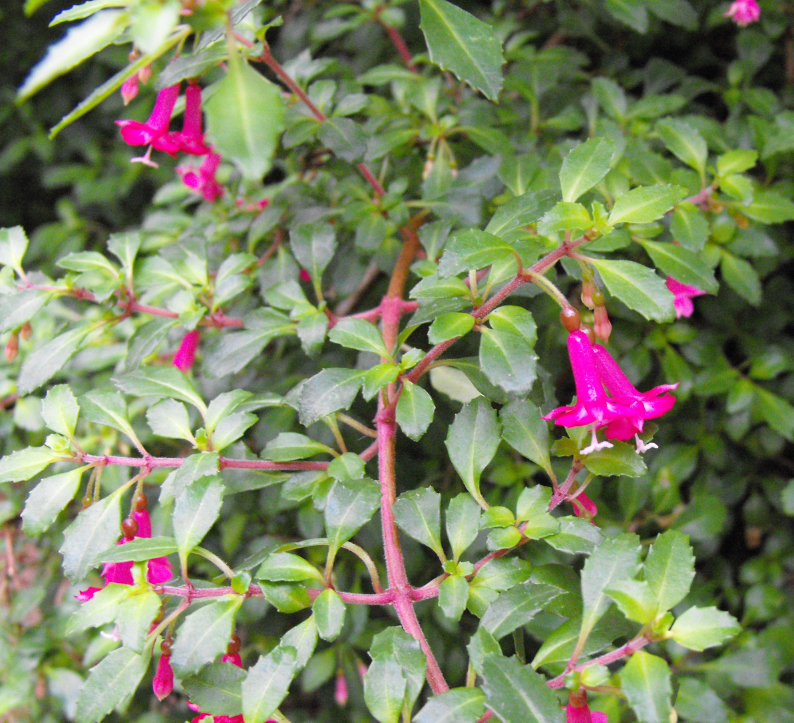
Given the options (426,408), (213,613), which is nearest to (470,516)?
(426,408)

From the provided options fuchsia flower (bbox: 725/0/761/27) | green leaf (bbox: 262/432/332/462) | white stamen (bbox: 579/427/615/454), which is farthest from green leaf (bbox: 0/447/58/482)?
fuchsia flower (bbox: 725/0/761/27)

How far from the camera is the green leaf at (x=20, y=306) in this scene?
851mm

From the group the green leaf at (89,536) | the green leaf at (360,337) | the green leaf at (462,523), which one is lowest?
the green leaf at (462,523)

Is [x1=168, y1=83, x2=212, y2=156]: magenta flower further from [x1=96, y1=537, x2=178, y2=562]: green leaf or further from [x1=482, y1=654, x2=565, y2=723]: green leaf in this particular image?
[x1=482, y1=654, x2=565, y2=723]: green leaf

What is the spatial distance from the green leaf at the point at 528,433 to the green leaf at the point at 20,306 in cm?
58

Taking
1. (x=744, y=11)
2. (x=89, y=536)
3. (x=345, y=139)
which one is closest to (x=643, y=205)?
(x=345, y=139)

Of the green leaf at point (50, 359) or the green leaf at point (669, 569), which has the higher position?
the green leaf at point (50, 359)

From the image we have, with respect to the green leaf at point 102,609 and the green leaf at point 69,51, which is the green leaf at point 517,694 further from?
the green leaf at point 69,51

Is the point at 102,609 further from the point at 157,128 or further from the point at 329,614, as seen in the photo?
the point at 157,128

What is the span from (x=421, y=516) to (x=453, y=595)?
3.1 inches

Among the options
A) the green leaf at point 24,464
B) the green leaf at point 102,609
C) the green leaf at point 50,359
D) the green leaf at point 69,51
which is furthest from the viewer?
the green leaf at point 50,359

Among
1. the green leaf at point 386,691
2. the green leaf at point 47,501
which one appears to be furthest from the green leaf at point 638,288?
the green leaf at point 47,501

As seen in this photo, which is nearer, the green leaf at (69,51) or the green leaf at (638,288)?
the green leaf at (69,51)

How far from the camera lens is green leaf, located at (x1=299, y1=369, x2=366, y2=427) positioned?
2.23 ft
